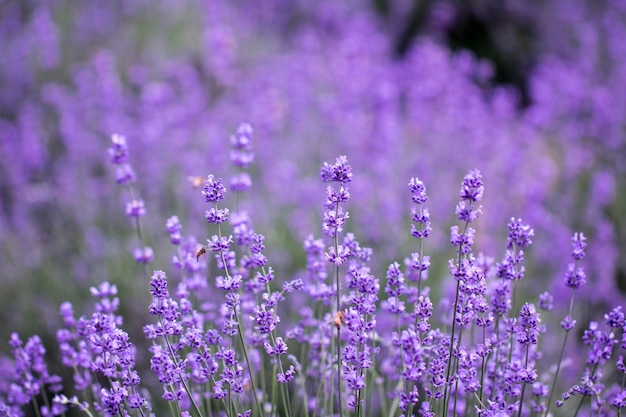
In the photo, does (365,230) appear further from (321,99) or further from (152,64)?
(152,64)

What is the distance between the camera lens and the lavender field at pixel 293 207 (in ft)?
6.60

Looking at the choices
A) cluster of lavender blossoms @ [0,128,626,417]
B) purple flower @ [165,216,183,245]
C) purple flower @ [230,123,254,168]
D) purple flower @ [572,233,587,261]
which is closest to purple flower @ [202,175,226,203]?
cluster of lavender blossoms @ [0,128,626,417]

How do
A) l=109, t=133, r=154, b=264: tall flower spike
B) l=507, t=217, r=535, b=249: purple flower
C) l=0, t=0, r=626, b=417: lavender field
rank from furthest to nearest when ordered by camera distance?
l=109, t=133, r=154, b=264: tall flower spike, l=0, t=0, r=626, b=417: lavender field, l=507, t=217, r=535, b=249: purple flower

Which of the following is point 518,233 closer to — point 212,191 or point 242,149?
point 212,191

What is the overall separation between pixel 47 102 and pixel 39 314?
2823 mm

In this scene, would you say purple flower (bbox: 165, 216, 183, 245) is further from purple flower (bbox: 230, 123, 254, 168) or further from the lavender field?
purple flower (bbox: 230, 123, 254, 168)

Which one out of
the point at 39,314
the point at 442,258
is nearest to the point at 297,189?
the point at 442,258

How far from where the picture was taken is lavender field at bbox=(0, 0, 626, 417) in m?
2.01

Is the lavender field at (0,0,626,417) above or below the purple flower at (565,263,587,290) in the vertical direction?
above

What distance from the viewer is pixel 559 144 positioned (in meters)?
5.93

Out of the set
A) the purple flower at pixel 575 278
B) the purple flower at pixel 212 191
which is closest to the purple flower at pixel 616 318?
the purple flower at pixel 575 278

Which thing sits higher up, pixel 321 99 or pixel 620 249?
pixel 321 99

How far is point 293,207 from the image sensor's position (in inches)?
178

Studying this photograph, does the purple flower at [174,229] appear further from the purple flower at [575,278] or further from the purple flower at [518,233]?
the purple flower at [575,278]
